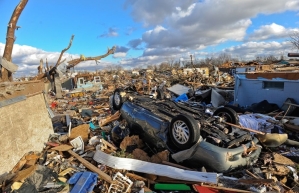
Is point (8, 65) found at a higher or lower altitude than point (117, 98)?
higher

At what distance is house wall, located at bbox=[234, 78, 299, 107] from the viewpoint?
9.91m

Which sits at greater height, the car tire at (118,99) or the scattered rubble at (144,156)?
the car tire at (118,99)

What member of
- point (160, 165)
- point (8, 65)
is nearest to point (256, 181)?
point (160, 165)

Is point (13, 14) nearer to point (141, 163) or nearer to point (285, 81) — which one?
point (141, 163)

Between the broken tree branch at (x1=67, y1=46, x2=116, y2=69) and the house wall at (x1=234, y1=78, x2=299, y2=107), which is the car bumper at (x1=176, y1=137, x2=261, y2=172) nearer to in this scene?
the house wall at (x1=234, y1=78, x2=299, y2=107)

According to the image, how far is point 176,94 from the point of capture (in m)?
15.8

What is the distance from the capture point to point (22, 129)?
5.63m

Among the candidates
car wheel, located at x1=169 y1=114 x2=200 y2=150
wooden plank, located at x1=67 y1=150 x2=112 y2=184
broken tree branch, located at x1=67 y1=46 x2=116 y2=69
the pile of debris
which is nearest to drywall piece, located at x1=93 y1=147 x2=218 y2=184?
the pile of debris

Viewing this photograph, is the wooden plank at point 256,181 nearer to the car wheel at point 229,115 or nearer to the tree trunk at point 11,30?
the car wheel at point 229,115

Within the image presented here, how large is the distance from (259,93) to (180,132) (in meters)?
8.61

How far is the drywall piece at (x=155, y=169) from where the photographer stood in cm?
408

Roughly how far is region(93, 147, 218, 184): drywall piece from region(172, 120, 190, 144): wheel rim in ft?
1.91

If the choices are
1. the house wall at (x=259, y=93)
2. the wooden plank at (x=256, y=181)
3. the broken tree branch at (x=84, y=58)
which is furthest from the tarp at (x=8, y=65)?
the house wall at (x=259, y=93)

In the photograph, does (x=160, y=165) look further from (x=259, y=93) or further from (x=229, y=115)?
(x=259, y=93)
